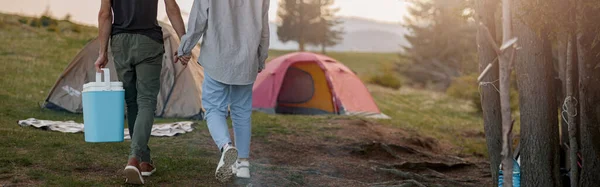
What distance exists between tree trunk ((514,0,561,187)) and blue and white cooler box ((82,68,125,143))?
104 inches

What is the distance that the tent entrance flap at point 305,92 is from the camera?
1368 centimetres

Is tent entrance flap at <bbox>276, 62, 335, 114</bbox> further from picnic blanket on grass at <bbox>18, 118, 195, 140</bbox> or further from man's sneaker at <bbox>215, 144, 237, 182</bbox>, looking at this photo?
man's sneaker at <bbox>215, 144, 237, 182</bbox>

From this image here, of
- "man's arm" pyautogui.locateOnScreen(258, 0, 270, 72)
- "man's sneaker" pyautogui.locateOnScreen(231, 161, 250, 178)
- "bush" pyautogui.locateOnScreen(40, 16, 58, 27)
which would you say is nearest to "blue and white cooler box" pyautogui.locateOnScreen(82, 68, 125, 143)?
"man's sneaker" pyautogui.locateOnScreen(231, 161, 250, 178)

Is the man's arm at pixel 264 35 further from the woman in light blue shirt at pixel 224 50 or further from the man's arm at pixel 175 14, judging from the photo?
the man's arm at pixel 175 14

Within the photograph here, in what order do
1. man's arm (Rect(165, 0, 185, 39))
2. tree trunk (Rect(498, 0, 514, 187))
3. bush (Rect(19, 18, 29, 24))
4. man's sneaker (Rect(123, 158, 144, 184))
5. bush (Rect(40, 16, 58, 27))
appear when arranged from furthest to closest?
1. bush (Rect(40, 16, 58, 27))
2. bush (Rect(19, 18, 29, 24))
3. man's arm (Rect(165, 0, 185, 39))
4. man's sneaker (Rect(123, 158, 144, 184))
5. tree trunk (Rect(498, 0, 514, 187))

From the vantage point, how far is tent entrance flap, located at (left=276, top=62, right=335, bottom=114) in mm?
13680

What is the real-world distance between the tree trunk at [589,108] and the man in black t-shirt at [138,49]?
2644 millimetres

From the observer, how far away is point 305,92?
13.8 meters

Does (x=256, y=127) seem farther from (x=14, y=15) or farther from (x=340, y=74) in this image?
(x=14, y=15)

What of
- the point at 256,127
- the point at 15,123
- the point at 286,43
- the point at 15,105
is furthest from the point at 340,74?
the point at 286,43

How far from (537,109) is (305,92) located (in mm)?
8693

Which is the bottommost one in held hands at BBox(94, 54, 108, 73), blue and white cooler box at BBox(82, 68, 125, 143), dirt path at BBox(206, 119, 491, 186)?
dirt path at BBox(206, 119, 491, 186)

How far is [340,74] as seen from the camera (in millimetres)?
14211

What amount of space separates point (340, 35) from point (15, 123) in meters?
57.5
